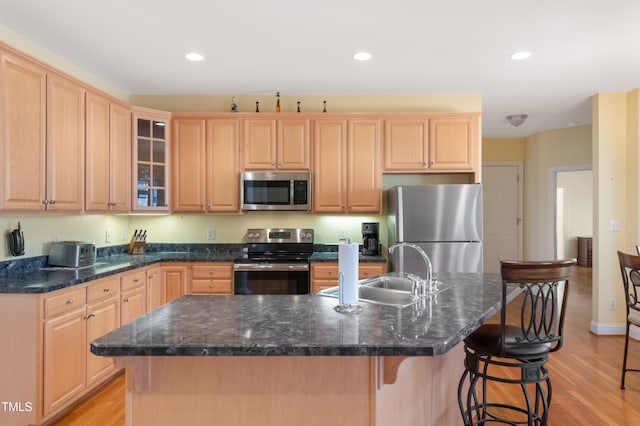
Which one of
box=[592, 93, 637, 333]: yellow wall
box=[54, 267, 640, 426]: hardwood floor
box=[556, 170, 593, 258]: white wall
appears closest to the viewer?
box=[54, 267, 640, 426]: hardwood floor

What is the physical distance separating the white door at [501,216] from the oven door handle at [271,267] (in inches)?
156

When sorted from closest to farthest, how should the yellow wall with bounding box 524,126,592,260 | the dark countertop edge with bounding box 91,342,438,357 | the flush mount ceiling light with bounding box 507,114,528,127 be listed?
the dark countertop edge with bounding box 91,342,438,357
the flush mount ceiling light with bounding box 507,114,528,127
the yellow wall with bounding box 524,126,592,260

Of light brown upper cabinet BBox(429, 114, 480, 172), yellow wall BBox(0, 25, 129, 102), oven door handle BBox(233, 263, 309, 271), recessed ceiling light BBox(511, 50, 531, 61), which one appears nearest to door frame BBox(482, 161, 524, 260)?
light brown upper cabinet BBox(429, 114, 480, 172)

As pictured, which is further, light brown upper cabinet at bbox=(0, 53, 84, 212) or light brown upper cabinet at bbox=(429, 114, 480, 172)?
light brown upper cabinet at bbox=(429, 114, 480, 172)

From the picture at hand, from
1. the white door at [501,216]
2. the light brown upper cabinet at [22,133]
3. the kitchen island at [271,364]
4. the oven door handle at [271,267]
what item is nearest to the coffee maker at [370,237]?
the oven door handle at [271,267]

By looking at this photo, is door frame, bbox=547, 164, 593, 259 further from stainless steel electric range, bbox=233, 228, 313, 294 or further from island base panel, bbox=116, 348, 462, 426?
island base panel, bbox=116, 348, 462, 426

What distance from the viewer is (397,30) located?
283cm

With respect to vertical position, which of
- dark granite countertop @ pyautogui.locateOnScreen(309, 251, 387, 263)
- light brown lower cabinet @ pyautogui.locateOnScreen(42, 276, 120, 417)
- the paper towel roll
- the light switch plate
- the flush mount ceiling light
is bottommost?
light brown lower cabinet @ pyautogui.locateOnScreen(42, 276, 120, 417)

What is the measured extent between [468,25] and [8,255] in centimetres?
360

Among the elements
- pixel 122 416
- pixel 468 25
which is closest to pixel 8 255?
pixel 122 416

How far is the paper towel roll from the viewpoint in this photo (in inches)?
63.0

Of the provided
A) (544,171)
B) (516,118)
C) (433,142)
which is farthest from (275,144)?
(544,171)

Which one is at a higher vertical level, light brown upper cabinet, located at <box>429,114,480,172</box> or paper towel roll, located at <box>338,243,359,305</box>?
light brown upper cabinet, located at <box>429,114,480,172</box>

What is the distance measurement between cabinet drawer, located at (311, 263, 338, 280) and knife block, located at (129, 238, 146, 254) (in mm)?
1888
